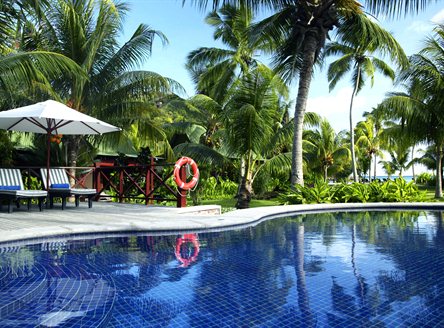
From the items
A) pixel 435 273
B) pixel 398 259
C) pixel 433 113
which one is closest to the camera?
pixel 435 273

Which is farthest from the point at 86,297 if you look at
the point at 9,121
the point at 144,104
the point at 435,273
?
the point at 144,104

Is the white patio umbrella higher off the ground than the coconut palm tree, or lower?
lower

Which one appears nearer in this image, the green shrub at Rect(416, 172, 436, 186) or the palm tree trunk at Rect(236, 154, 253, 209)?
the palm tree trunk at Rect(236, 154, 253, 209)

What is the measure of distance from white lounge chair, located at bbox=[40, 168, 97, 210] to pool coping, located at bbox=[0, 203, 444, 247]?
0.40m

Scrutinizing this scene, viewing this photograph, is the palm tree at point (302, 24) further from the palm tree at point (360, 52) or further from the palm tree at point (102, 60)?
the palm tree at point (102, 60)

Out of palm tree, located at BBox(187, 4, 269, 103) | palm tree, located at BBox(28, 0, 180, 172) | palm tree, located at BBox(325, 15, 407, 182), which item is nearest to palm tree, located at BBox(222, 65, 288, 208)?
palm tree, located at BBox(28, 0, 180, 172)

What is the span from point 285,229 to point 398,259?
293 centimetres

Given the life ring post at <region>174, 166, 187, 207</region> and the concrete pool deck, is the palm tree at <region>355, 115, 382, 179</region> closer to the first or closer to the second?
the concrete pool deck

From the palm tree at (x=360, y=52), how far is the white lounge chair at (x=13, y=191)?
1084 centimetres

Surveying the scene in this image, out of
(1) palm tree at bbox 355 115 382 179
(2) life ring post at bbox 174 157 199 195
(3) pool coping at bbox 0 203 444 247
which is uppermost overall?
(1) palm tree at bbox 355 115 382 179

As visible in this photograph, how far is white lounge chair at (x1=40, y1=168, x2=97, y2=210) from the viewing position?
29.6 feet

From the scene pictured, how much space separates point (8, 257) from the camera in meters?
4.88

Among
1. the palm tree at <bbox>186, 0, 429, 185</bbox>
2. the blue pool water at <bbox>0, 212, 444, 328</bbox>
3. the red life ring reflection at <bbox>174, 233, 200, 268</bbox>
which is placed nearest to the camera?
the blue pool water at <bbox>0, 212, 444, 328</bbox>

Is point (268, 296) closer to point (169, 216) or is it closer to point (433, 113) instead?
point (169, 216)
